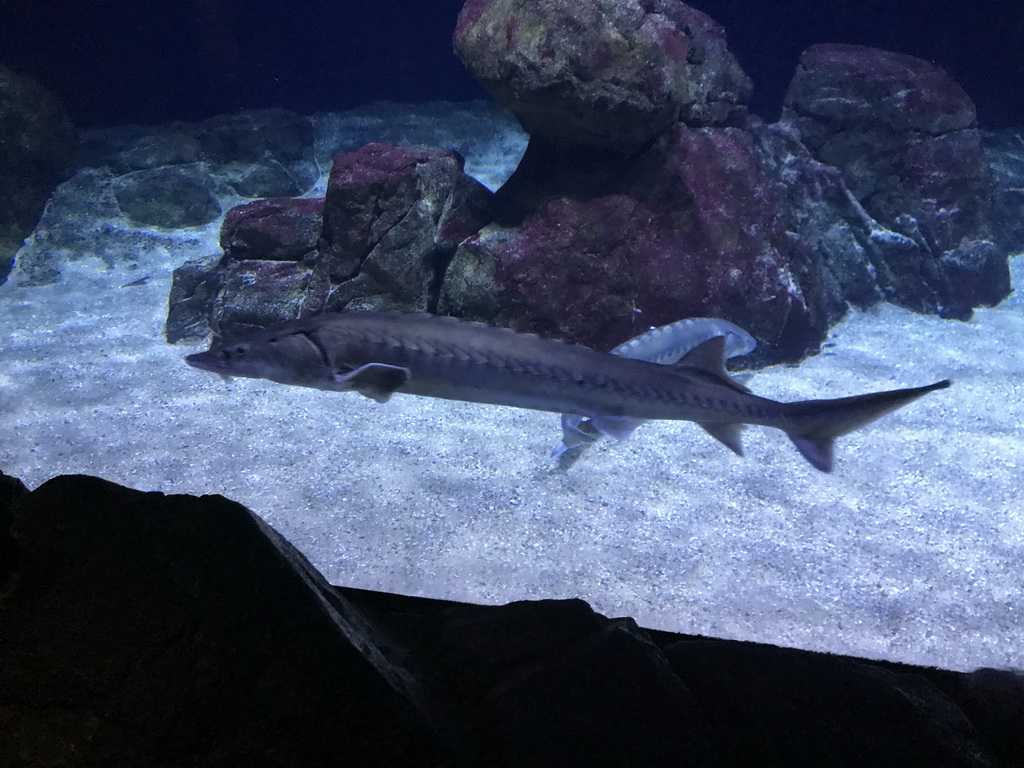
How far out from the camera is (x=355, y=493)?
12.7 feet

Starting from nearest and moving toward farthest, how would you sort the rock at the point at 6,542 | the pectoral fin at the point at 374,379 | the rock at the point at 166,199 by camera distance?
the rock at the point at 6,542 < the pectoral fin at the point at 374,379 < the rock at the point at 166,199

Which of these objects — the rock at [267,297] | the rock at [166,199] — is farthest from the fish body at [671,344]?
the rock at [166,199]

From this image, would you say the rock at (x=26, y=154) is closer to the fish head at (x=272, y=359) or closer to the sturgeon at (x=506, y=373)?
the fish head at (x=272, y=359)

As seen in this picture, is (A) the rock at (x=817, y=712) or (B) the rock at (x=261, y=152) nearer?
(A) the rock at (x=817, y=712)

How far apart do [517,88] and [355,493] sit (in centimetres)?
383

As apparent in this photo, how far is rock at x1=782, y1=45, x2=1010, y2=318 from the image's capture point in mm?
7855

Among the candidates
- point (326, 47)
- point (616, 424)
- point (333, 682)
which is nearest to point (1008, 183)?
point (616, 424)

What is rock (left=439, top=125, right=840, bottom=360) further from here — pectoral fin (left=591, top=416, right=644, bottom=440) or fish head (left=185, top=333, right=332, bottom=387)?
fish head (left=185, top=333, right=332, bottom=387)

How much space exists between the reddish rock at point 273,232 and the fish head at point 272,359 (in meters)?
4.67

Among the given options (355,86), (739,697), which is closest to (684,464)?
(739,697)

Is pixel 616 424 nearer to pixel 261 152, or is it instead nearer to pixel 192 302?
pixel 192 302

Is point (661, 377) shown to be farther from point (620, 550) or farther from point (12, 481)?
point (12, 481)

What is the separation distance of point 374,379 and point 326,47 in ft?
45.9

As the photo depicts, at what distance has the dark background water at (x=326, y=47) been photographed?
9.39 m
